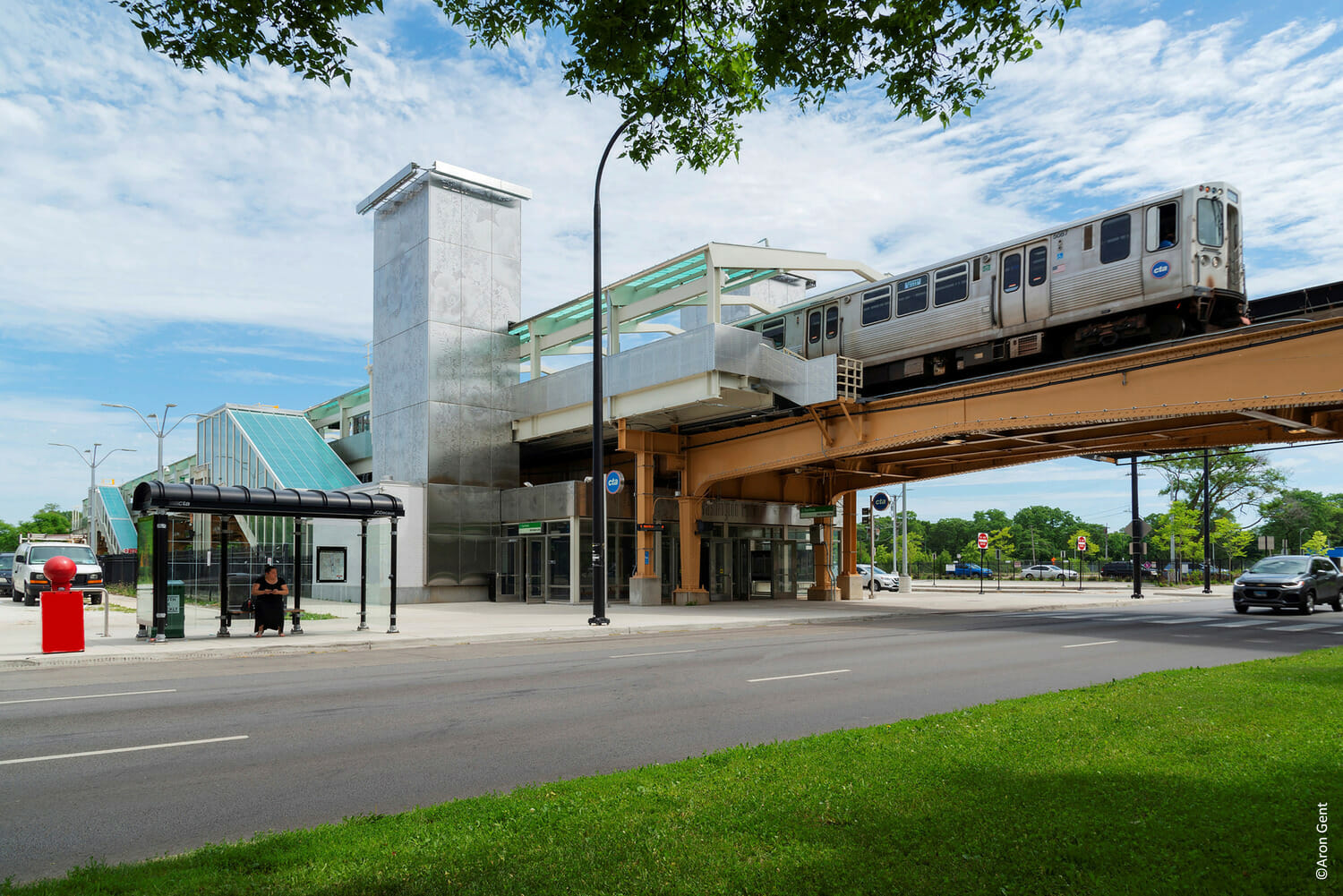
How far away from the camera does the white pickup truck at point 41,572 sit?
99.8 feet

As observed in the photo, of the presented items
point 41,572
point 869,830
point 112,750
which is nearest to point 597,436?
point 112,750

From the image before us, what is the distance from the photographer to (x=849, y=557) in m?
40.8

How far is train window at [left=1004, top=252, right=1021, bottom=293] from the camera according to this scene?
21.8 metres

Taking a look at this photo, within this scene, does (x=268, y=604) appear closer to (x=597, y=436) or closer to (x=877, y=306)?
(x=597, y=436)

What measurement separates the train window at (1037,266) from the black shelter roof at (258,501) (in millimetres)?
15107

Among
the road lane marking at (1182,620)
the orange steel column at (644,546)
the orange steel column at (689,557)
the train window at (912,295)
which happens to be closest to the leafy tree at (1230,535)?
the road lane marking at (1182,620)

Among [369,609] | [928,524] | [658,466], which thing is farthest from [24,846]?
[928,524]

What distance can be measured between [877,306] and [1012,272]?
176 inches

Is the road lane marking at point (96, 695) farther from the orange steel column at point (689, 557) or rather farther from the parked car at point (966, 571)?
the parked car at point (966, 571)

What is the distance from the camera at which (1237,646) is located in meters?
17.2

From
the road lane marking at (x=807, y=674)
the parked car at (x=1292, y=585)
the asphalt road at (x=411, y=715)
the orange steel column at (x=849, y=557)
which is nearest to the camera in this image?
the asphalt road at (x=411, y=715)

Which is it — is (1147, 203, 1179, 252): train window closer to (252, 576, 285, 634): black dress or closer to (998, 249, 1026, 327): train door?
(998, 249, 1026, 327): train door

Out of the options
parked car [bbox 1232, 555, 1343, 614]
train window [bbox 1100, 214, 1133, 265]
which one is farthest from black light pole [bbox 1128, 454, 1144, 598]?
train window [bbox 1100, 214, 1133, 265]

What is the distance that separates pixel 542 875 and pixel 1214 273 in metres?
19.4
